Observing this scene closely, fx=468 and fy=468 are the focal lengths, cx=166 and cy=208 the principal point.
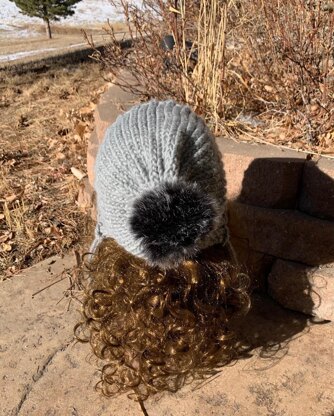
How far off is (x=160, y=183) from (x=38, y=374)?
3.84ft

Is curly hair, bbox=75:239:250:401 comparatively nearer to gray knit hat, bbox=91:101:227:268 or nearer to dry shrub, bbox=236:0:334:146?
gray knit hat, bbox=91:101:227:268

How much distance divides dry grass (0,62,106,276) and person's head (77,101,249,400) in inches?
45.1

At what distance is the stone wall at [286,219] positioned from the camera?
2.06m

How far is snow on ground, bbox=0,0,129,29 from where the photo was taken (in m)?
19.3

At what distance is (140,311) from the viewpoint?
151 cm

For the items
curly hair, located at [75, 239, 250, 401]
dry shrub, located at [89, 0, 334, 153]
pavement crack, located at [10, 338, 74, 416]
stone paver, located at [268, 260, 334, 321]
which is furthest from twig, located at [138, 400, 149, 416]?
dry shrub, located at [89, 0, 334, 153]

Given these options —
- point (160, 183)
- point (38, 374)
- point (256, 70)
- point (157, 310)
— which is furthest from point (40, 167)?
point (160, 183)

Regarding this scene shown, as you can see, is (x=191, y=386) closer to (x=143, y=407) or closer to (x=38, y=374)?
(x=143, y=407)

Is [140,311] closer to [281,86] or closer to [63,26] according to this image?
[281,86]

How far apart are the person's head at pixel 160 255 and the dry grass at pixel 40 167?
3.76 ft

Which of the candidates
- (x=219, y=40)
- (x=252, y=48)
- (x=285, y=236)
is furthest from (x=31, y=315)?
(x=252, y=48)

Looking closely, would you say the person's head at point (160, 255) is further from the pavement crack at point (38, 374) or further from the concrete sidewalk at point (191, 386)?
the pavement crack at point (38, 374)

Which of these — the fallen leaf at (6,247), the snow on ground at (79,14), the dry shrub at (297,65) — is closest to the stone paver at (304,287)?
the dry shrub at (297,65)

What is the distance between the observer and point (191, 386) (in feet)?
6.13
